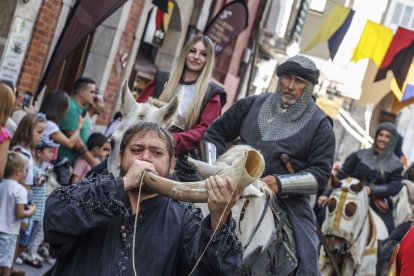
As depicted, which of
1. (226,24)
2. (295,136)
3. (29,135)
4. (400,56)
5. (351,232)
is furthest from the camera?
(400,56)

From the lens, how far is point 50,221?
3.86m

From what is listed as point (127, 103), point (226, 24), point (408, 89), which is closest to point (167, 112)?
point (127, 103)

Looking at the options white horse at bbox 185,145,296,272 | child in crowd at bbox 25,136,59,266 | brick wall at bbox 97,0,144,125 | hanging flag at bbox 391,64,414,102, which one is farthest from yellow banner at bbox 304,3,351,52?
white horse at bbox 185,145,296,272

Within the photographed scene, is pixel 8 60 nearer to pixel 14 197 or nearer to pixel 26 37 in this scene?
pixel 26 37

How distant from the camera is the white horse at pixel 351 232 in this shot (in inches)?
442

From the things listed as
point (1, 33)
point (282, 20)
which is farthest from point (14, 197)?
point (282, 20)

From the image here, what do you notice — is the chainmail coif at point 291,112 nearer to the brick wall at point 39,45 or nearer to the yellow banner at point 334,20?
the brick wall at point 39,45

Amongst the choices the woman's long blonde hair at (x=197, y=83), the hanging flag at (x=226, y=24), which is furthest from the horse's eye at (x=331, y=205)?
the hanging flag at (x=226, y=24)

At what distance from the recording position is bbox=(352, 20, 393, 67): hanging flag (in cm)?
2017

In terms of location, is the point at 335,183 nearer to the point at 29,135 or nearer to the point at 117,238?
the point at 29,135

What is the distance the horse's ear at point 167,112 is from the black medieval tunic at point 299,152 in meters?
1.07

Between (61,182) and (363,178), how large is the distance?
13.0 ft

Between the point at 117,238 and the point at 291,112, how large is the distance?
3.51 meters

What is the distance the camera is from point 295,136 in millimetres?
7203
